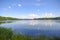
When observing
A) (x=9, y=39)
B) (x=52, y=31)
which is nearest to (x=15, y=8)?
(x=9, y=39)

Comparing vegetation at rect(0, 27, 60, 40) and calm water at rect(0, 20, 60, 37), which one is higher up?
calm water at rect(0, 20, 60, 37)

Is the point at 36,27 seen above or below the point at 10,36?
above

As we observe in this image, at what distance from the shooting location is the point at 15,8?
188 centimetres

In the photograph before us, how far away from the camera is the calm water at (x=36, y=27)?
1.76 meters

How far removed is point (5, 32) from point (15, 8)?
495mm

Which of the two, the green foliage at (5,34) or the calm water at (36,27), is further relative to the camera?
the green foliage at (5,34)

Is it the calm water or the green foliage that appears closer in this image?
the calm water

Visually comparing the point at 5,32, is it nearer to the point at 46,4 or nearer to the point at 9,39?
the point at 9,39

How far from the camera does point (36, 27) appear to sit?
1.81m

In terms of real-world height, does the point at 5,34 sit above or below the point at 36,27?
below

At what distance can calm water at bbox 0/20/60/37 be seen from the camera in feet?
5.79

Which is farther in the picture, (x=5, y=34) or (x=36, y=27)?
(x=5, y=34)

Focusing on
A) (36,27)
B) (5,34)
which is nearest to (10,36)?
(5,34)

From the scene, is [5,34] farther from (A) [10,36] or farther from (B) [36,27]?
(B) [36,27]
